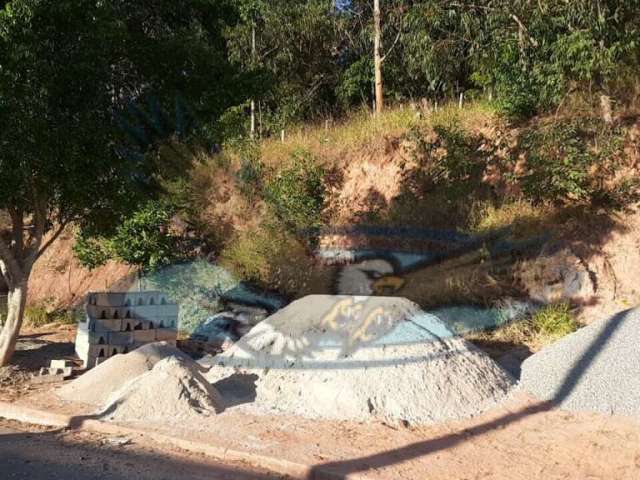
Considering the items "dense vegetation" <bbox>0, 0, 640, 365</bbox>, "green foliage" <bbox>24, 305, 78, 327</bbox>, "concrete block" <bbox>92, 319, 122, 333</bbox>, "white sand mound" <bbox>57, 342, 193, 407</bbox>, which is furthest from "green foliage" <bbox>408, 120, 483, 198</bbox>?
"green foliage" <bbox>24, 305, 78, 327</bbox>

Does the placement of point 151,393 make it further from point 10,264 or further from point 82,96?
point 82,96

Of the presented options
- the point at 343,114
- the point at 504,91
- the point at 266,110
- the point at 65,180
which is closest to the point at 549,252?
the point at 504,91

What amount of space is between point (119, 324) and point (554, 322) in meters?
6.39

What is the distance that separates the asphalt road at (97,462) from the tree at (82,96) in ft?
10.3

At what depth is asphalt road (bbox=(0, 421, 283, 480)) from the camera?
16.7 feet

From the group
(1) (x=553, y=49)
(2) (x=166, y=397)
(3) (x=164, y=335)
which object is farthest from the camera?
(1) (x=553, y=49)

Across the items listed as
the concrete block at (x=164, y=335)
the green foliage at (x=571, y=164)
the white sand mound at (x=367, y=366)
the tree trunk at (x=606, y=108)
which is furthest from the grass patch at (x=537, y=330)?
the concrete block at (x=164, y=335)

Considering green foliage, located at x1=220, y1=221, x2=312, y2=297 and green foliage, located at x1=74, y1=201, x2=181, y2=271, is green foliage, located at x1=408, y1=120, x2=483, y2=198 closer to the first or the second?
green foliage, located at x1=220, y1=221, x2=312, y2=297

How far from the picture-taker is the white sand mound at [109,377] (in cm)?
730

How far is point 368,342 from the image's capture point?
7004 millimetres

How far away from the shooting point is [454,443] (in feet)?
18.9

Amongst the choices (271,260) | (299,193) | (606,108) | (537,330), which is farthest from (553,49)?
(271,260)

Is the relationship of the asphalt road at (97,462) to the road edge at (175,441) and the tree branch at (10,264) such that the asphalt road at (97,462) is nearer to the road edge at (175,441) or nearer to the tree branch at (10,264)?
the road edge at (175,441)

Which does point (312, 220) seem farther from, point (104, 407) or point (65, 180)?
point (104, 407)
